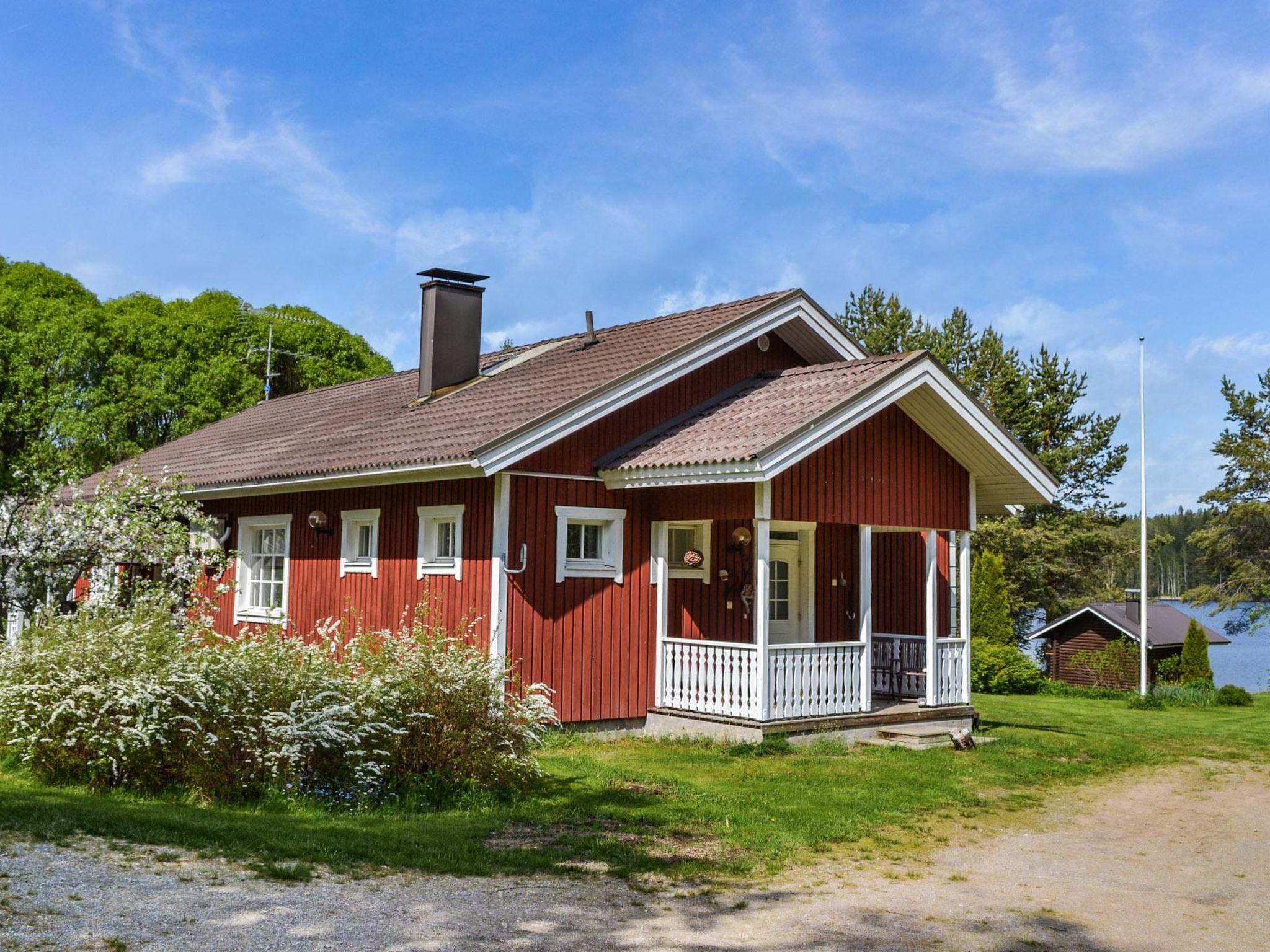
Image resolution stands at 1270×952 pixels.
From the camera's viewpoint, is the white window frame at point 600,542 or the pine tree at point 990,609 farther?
the pine tree at point 990,609

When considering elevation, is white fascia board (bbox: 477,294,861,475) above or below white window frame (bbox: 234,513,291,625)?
above

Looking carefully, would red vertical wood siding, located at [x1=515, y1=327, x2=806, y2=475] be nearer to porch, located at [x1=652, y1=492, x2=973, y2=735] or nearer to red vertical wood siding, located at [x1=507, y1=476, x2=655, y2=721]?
red vertical wood siding, located at [x1=507, y1=476, x2=655, y2=721]

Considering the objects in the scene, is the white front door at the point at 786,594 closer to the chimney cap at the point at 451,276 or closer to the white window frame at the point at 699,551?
the white window frame at the point at 699,551

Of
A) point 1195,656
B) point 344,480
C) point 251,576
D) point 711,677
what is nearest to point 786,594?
point 711,677

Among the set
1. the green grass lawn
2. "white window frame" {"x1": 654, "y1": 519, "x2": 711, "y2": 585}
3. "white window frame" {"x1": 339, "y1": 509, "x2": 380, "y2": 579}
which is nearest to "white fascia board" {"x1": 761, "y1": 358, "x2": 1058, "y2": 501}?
"white window frame" {"x1": 654, "y1": 519, "x2": 711, "y2": 585}


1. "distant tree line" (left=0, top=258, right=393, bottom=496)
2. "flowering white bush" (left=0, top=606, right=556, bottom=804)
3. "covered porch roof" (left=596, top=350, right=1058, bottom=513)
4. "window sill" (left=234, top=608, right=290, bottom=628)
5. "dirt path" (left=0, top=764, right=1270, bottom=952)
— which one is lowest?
"dirt path" (left=0, top=764, right=1270, bottom=952)

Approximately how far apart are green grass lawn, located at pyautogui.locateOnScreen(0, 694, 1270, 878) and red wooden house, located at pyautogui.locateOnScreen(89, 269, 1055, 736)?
1015mm

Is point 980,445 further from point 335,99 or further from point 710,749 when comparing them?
point 335,99

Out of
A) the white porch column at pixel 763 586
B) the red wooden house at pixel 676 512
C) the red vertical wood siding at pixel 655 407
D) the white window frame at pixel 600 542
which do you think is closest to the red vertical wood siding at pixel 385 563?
the red wooden house at pixel 676 512

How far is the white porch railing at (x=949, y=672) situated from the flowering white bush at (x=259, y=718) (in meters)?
6.59

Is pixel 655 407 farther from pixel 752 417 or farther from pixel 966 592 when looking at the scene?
pixel 966 592

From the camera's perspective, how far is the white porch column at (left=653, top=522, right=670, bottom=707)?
14172 mm

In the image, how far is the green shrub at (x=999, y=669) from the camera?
26.8 meters

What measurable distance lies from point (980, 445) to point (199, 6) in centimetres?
1087
